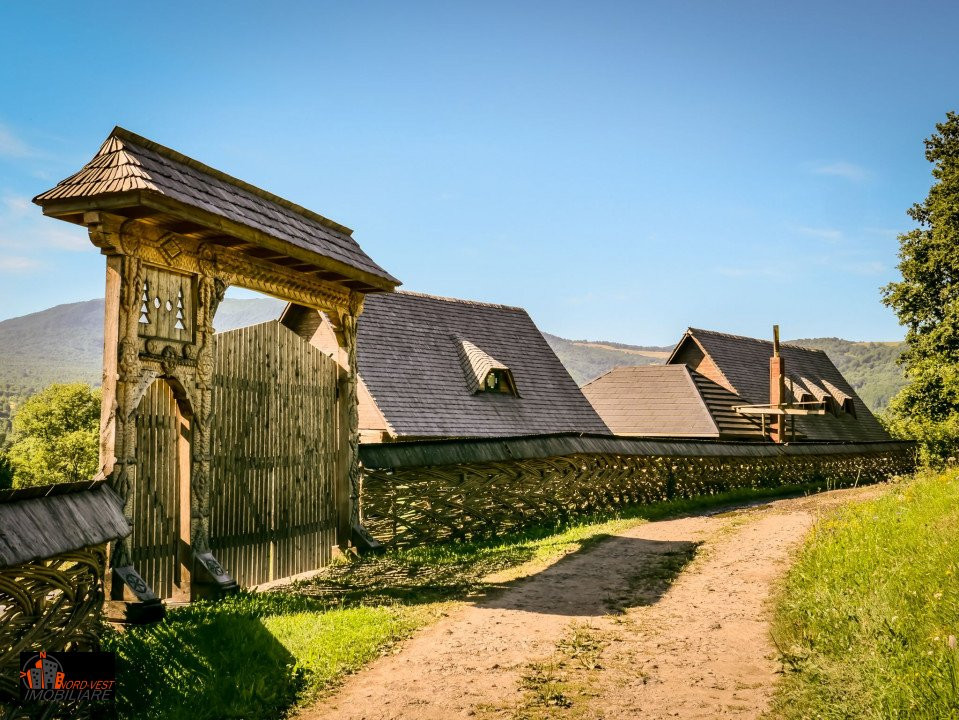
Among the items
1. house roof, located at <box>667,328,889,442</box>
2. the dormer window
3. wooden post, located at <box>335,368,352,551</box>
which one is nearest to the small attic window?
the dormer window

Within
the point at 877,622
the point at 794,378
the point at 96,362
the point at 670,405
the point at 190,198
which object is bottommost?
the point at 877,622

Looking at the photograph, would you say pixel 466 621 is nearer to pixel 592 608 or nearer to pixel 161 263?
pixel 592 608

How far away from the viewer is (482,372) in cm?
2481

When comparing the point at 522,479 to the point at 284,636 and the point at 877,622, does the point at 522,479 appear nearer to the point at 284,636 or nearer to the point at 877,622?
the point at 284,636

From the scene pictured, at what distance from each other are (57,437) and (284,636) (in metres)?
56.9

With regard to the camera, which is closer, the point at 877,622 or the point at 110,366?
the point at 877,622

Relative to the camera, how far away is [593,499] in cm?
1656

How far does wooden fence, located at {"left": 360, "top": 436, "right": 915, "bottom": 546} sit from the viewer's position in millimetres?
13055

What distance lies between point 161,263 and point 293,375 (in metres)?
3.22

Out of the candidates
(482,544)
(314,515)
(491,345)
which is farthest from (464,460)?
(491,345)

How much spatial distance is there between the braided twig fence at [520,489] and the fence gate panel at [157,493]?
154 inches

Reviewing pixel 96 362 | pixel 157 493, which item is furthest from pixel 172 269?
pixel 96 362

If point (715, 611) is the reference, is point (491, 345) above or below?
above

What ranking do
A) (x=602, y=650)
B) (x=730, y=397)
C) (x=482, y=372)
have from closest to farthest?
1. (x=602, y=650)
2. (x=482, y=372)
3. (x=730, y=397)
